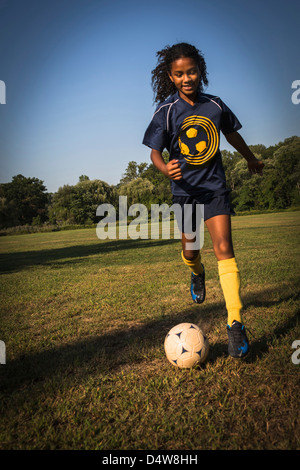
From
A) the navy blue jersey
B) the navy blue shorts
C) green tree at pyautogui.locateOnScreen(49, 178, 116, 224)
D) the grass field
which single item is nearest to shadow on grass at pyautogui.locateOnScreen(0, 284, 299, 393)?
the grass field

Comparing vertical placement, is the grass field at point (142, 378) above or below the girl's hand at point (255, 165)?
below

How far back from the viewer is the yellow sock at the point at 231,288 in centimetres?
257

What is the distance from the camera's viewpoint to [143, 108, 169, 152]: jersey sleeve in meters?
2.96

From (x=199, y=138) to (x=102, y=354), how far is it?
2168mm

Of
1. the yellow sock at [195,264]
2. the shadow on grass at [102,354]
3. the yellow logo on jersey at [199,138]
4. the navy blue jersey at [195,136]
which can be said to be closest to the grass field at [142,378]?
the shadow on grass at [102,354]

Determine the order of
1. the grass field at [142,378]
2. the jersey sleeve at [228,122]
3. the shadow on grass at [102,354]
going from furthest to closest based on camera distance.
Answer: the jersey sleeve at [228,122], the shadow on grass at [102,354], the grass field at [142,378]

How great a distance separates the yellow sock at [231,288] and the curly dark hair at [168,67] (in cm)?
199

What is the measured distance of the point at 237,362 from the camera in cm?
250

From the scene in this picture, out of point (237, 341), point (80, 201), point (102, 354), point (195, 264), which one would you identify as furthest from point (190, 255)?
point (80, 201)

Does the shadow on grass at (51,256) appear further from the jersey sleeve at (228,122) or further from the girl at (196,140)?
the jersey sleeve at (228,122)

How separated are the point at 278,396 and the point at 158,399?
30.4 inches

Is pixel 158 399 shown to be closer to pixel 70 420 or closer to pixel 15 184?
pixel 70 420

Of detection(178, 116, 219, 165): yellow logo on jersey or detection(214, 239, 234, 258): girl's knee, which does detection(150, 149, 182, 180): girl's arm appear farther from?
detection(214, 239, 234, 258): girl's knee

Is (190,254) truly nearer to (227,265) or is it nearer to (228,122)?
(227,265)
